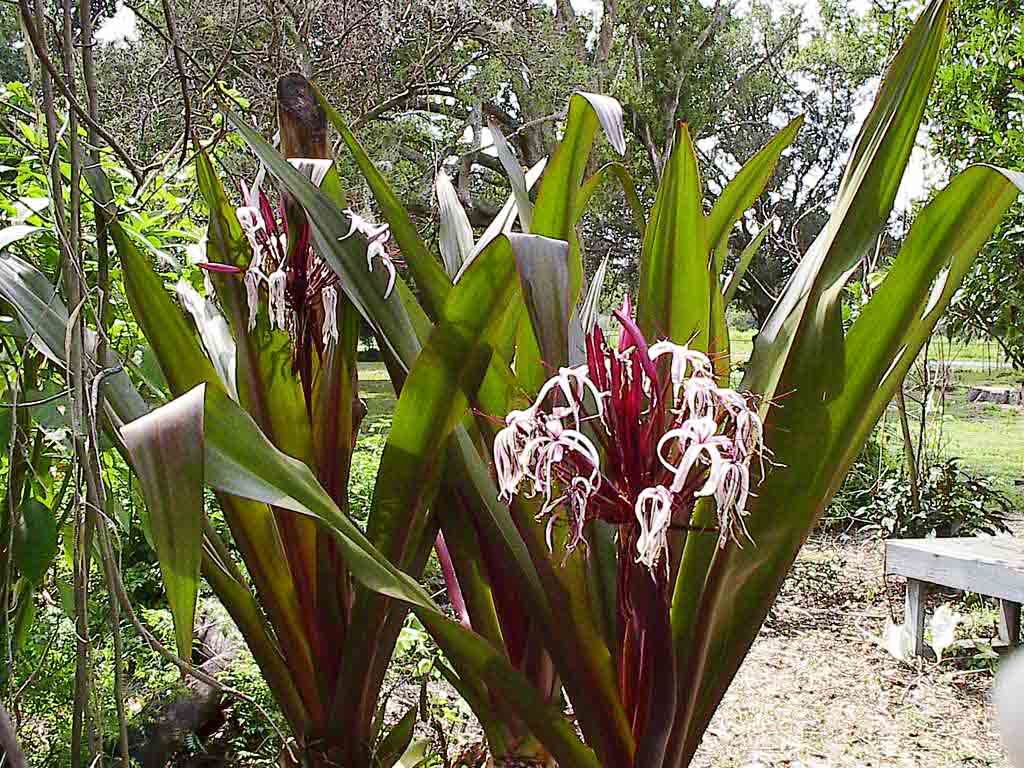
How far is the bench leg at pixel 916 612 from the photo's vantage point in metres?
2.52

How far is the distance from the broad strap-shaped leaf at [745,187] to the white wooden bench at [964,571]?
5.75 ft

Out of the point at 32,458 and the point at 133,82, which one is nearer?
the point at 32,458

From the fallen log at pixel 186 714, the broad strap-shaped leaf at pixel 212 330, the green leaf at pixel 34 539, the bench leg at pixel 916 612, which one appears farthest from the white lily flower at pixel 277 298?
the bench leg at pixel 916 612

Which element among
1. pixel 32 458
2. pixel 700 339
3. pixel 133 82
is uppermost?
pixel 133 82

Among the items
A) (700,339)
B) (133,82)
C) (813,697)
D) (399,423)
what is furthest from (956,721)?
(133,82)

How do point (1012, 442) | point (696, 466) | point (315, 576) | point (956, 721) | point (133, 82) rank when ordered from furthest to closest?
1. point (1012, 442)
2. point (133, 82)
3. point (956, 721)
4. point (315, 576)
5. point (696, 466)

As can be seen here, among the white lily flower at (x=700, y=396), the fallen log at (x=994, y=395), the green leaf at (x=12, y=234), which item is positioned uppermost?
the green leaf at (x=12, y=234)

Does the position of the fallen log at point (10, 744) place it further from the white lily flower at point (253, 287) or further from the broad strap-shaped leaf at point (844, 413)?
the broad strap-shaped leaf at point (844, 413)

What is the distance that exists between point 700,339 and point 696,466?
0.21m

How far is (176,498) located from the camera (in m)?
0.45

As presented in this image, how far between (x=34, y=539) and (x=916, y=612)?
2.39 metres

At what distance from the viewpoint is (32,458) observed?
0.95 metres

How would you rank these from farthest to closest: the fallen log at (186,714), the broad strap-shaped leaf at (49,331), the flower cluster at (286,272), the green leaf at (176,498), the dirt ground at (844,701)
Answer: the dirt ground at (844,701) < the fallen log at (186,714) < the flower cluster at (286,272) < the broad strap-shaped leaf at (49,331) < the green leaf at (176,498)

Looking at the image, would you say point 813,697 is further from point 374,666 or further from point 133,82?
point 133,82
